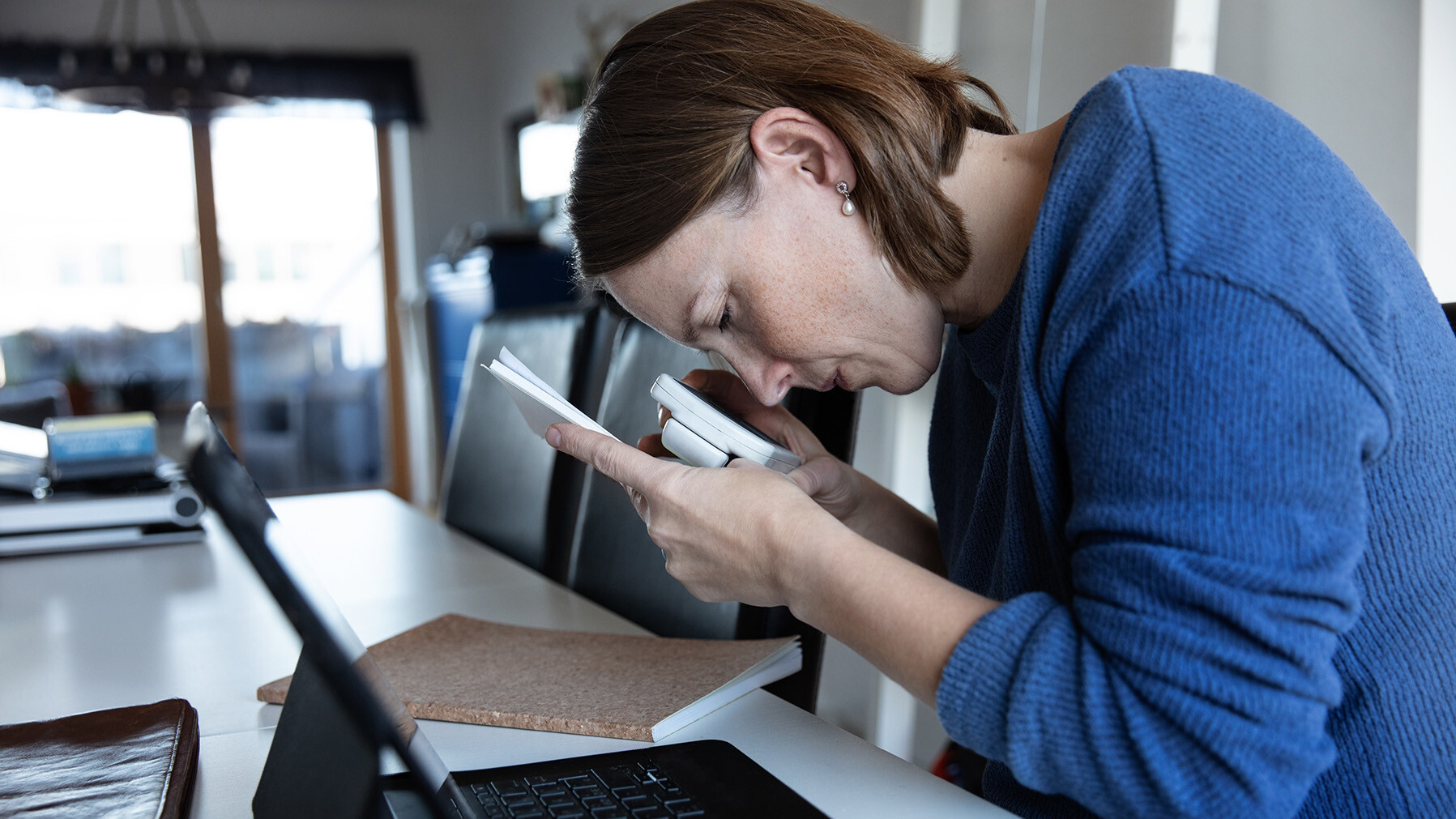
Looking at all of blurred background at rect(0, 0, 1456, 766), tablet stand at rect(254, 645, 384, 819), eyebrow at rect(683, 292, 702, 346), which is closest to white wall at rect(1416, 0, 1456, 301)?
eyebrow at rect(683, 292, 702, 346)

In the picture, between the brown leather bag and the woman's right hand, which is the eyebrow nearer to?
the woman's right hand

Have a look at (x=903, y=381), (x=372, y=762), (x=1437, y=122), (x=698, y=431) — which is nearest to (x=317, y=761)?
(x=372, y=762)

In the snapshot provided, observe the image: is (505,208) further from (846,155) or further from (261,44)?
(846,155)

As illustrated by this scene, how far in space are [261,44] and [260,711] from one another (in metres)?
5.32

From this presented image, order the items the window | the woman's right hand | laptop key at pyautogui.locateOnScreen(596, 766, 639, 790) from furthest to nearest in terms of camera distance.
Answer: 1. the window
2. the woman's right hand
3. laptop key at pyautogui.locateOnScreen(596, 766, 639, 790)

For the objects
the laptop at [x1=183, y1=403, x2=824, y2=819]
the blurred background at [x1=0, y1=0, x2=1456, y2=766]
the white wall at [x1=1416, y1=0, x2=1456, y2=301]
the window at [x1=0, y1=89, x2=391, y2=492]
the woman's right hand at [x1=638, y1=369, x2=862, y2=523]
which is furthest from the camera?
the window at [x1=0, y1=89, x2=391, y2=492]

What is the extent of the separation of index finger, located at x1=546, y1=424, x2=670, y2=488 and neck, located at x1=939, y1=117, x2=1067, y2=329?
29cm

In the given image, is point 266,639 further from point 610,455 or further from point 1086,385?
point 1086,385

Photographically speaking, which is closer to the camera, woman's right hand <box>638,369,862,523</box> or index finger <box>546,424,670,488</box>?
index finger <box>546,424,670,488</box>

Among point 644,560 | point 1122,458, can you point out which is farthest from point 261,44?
point 1122,458

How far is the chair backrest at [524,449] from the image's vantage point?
145 centimetres

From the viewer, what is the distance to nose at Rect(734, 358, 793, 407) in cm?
85

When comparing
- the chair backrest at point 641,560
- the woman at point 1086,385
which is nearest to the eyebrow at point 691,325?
the woman at point 1086,385

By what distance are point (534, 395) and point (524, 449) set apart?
762 mm
